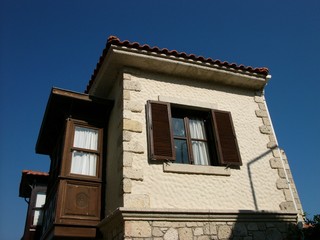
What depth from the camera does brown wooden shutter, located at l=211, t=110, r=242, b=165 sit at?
5.92 metres

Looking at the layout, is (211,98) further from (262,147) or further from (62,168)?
(62,168)

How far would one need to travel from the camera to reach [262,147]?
6.52m

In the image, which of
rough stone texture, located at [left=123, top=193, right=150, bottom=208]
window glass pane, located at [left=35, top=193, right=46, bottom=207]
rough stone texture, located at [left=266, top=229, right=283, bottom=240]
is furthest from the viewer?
window glass pane, located at [left=35, top=193, right=46, bottom=207]

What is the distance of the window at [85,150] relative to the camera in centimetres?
593

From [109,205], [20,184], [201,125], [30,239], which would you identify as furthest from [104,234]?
[20,184]

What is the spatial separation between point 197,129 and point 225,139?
671 millimetres

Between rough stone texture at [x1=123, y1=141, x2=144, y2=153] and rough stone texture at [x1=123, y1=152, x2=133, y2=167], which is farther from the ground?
rough stone texture at [x1=123, y1=141, x2=144, y2=153]

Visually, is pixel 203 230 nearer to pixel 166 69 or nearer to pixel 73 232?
pixel 73 232

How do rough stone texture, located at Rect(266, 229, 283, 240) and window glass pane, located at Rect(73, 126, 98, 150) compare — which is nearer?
rough stone texture, located at Rect(266, 229, 283, 240)

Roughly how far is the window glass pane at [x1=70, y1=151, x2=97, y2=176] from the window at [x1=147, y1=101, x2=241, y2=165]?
150cm

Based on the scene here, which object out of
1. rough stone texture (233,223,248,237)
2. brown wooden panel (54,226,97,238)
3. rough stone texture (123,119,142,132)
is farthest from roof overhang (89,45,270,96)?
rough stone texture (233,223,248,237)

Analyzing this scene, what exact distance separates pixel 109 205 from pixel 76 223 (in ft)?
2.24

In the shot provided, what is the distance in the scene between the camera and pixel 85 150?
6.12m

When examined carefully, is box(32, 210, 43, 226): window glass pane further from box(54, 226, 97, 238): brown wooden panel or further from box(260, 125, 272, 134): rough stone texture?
box(260, 125, 272, 134): rough stone texture
